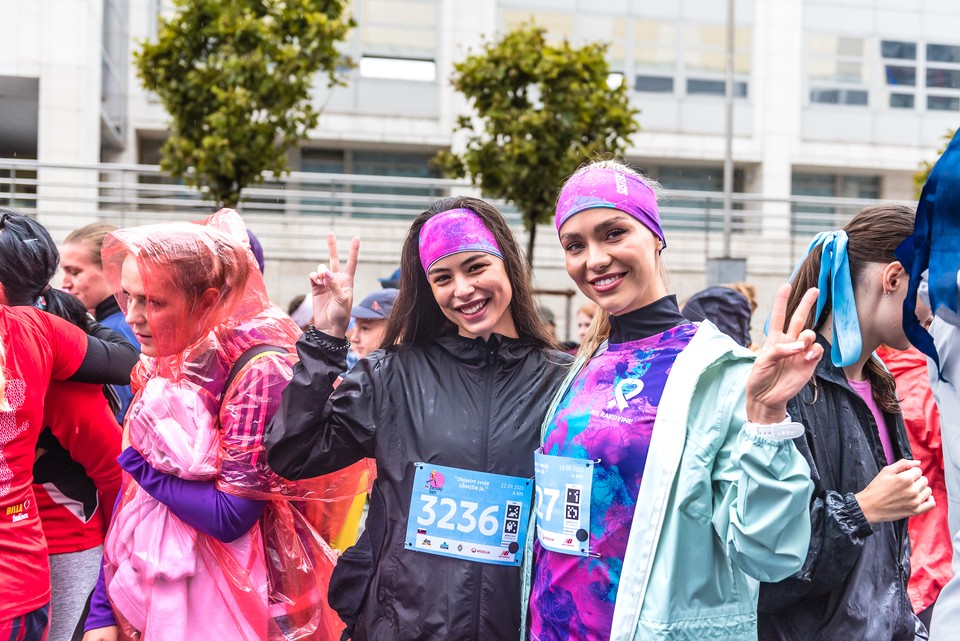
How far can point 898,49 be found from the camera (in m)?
26.0

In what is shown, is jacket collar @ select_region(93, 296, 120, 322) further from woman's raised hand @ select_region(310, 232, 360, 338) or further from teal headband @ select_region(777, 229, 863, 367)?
teal headband @ select_region(777, 229, 863, 367)

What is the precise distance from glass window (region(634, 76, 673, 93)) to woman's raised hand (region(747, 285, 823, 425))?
78.8 feet

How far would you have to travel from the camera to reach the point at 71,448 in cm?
326

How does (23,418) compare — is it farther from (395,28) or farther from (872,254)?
(395,28)

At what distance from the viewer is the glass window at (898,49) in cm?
2594

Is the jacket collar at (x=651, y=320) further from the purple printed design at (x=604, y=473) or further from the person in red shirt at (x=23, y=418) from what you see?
the person in red shirt at (x=23, y=418)

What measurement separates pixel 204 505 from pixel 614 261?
52.5 inches

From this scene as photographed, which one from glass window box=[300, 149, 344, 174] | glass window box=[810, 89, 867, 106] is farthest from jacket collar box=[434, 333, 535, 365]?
glass window box=[810, 89, 867, 106]

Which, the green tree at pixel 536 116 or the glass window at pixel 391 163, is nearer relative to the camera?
the green tree at pixel 536 116

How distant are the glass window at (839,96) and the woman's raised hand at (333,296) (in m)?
25.3

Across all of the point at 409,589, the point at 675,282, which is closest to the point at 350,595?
the point at 409,589

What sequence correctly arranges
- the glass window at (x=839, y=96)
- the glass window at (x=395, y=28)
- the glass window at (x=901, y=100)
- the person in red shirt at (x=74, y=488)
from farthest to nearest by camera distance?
the glass window at (x=901, y=100) → the glass window at (x=839, y=96) → the glass window at (x=395, y=28) → the person in red shirt at (x=74, y=488)

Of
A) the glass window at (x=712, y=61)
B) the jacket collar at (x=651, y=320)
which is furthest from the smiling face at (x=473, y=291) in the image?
the glass window at (x=712, y=61)

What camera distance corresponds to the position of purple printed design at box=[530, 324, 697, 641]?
7.47 ft
